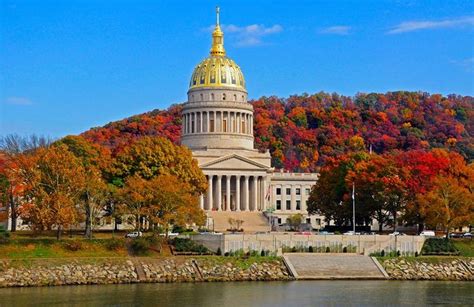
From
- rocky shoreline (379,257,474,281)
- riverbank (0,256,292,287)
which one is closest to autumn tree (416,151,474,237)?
rocky shoreline (379,257,474,281)

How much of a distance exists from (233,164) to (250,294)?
7173 centimetres

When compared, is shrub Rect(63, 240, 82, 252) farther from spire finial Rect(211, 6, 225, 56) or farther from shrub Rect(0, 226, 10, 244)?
spire finial Rect(211, 6, 225, 56)

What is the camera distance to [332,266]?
282 feet

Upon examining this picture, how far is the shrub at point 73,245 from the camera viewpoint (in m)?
84.4

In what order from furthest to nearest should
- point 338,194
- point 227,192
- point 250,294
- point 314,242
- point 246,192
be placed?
point 246,192, point 227,192, point 338,194, point 314,242, point 250,294

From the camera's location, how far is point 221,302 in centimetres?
6550

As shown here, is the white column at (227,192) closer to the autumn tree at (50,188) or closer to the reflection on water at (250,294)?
the autumn tree at (50,188)

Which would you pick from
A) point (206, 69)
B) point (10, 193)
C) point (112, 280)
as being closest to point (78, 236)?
point (10, 193)

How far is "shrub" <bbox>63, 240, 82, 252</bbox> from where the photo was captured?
84.4m

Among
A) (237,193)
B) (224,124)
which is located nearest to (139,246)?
(237,193)

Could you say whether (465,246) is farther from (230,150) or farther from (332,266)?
(230,150)

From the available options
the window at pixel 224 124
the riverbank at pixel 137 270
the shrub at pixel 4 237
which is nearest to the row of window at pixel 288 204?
the window at pixel 224 124

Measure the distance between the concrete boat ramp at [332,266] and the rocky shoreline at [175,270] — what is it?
0.88 meters

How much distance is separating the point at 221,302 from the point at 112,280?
52.9 feet
